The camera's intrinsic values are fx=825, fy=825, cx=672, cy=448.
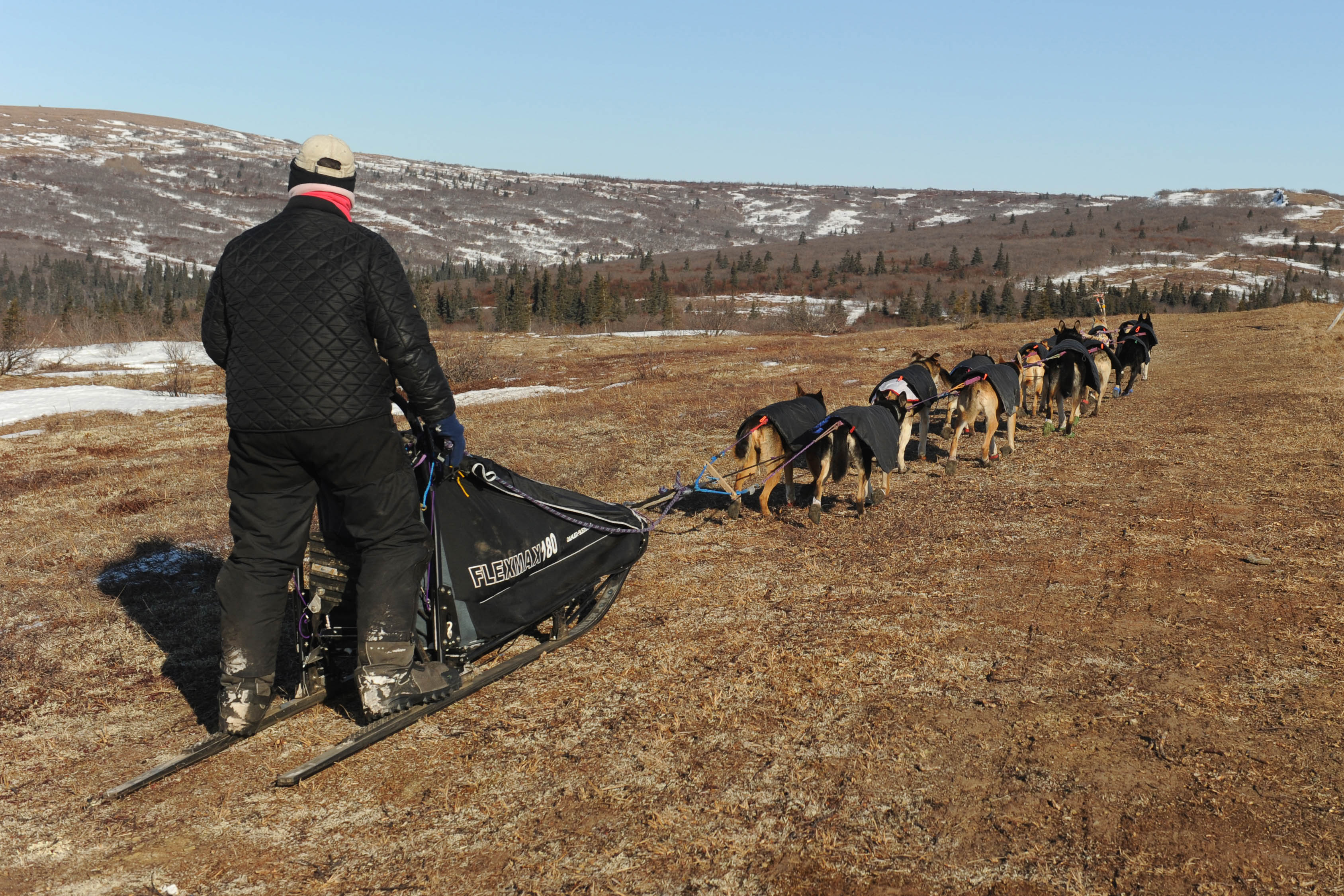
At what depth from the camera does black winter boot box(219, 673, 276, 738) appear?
3.88 metres

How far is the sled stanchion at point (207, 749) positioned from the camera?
3.67m

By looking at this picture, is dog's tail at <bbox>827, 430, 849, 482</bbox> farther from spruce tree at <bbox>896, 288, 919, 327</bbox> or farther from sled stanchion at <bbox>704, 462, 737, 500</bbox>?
spruce tree at <bbox>896, 288, 919, 327</bbox>

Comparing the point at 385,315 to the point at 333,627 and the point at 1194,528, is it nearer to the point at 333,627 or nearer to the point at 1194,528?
the point at 333,627

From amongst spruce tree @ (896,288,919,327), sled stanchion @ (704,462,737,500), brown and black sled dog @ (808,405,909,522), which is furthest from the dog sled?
spruce tree @ (896,288,919,327)

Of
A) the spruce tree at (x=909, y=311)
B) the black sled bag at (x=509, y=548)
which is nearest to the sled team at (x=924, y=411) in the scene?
the black sled bag at (x=509, y=548)

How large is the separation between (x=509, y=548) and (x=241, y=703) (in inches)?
57.6

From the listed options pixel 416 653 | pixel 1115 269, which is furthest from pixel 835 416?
pixel 1115 269

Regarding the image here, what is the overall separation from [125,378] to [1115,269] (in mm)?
133949

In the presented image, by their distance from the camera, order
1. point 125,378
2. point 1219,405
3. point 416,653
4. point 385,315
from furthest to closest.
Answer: point 125,378 → point 1219,405 → point 416,653 → point 385,315

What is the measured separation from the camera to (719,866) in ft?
10.3

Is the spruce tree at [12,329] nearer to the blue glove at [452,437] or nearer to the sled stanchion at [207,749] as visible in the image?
the sled stanchion at [207,749]

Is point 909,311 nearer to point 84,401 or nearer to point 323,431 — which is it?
point 84,401

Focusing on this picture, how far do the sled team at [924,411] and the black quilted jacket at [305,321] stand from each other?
15.7 feet

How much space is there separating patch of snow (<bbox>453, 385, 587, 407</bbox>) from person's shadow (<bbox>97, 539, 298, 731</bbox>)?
12.0m
